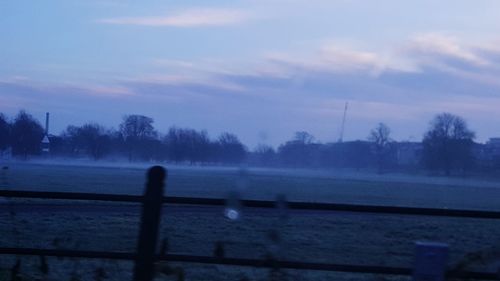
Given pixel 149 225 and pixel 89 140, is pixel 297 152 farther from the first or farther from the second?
pixel 149 225

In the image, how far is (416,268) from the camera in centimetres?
864

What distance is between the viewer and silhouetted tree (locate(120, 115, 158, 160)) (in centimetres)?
6378

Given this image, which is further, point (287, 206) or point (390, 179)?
point (390, 179)

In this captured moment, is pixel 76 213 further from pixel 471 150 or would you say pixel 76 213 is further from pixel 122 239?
pixel 471 150

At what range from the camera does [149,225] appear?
372 inches

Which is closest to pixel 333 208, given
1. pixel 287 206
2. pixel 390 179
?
pixel 287 206

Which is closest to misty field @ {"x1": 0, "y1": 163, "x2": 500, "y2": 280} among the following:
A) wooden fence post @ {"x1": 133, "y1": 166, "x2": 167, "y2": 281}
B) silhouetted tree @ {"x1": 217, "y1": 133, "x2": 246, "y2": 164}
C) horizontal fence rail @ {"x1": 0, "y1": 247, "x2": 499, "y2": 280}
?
horizontal fence rail @ {"x1": 0, "y1": 247, "x2": 499, "y2": 280}

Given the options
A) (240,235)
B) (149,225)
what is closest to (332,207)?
(149,225)

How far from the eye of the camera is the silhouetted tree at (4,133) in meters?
52.0

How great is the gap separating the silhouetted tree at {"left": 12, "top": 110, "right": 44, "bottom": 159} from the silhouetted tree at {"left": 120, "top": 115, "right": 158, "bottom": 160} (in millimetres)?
7750

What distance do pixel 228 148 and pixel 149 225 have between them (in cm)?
4570

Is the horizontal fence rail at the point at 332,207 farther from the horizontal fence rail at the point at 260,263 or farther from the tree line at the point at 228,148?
the tree line at the point at 228,148

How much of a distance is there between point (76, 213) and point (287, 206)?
16.7 meters

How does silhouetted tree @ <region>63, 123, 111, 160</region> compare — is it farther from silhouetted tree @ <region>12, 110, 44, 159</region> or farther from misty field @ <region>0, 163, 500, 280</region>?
misty field @ <region>0, 163, 500, 280</region>
